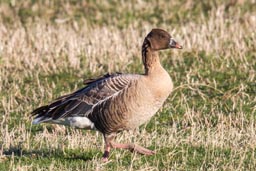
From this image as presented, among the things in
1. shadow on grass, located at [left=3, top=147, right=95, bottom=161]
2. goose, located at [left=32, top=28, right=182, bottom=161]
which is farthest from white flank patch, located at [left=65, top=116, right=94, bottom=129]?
shadow on grass, located at [left=3, top=147, right=95, bottom=161]

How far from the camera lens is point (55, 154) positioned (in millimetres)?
8648

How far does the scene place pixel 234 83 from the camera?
12312 millimetres

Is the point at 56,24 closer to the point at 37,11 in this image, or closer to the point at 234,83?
the point at 37,11

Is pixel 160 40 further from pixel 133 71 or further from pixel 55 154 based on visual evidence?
pixel 133 71

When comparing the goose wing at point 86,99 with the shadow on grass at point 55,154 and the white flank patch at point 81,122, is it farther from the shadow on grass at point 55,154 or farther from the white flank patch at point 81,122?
the shadow on grass at point 55,154

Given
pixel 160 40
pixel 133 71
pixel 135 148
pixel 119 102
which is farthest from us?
pixel 133 71

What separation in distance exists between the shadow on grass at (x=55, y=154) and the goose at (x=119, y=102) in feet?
0.74

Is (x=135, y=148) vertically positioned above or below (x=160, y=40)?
below

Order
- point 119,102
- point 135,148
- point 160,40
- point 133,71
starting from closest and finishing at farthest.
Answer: point 119,102 → point 135,148 → point 160,40 → point 133,71

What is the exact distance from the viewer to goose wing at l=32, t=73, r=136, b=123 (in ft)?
27.4

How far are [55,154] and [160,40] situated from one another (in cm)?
167

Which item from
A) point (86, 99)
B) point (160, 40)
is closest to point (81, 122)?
point (86, 99)

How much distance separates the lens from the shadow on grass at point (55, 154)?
851cm

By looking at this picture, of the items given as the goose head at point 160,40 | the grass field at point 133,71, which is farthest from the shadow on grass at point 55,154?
the goose head at point 160,40
